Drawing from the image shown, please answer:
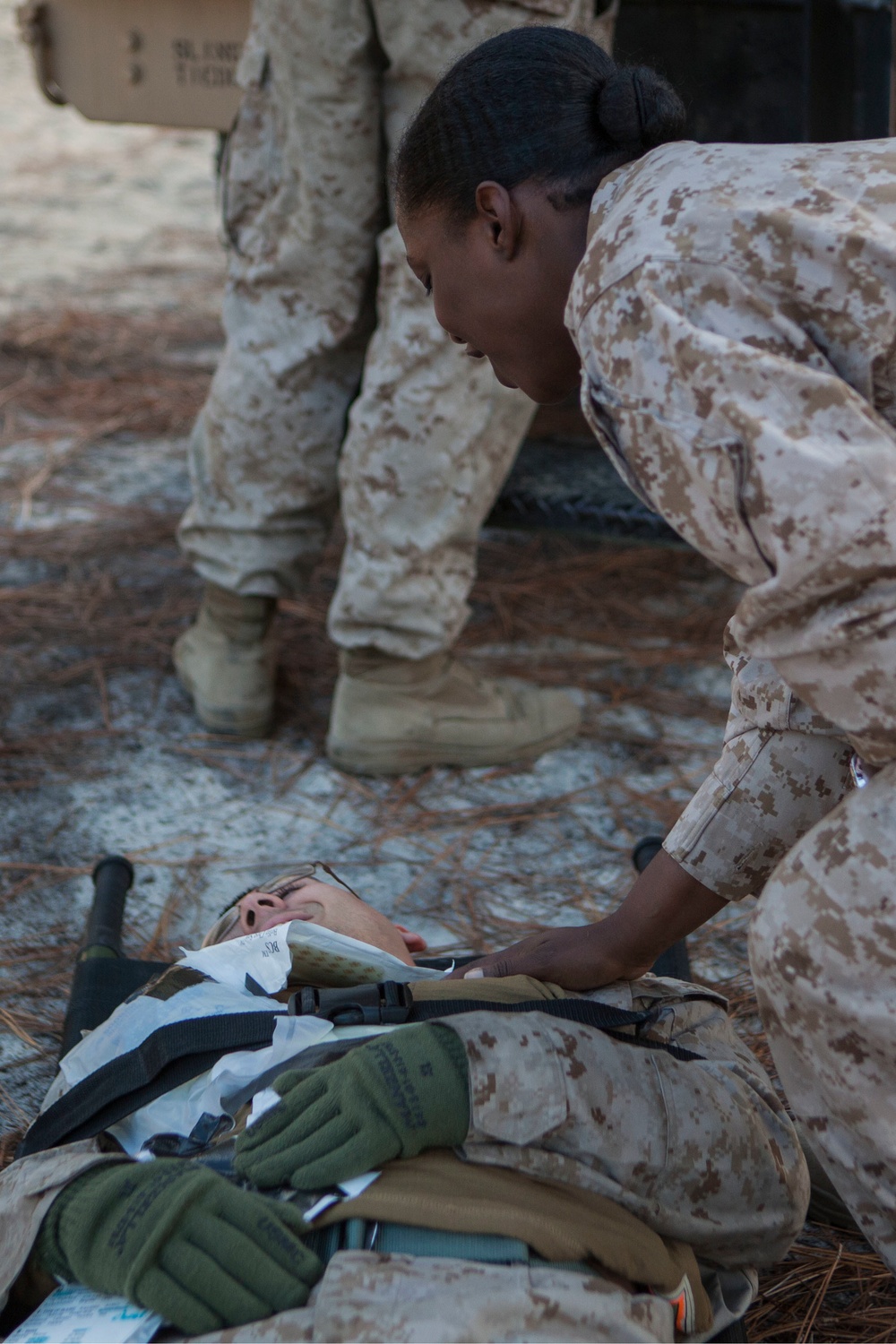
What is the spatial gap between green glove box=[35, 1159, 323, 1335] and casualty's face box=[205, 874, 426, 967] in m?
0.51

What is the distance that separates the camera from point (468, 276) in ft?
4.65

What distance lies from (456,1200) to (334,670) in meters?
2.10

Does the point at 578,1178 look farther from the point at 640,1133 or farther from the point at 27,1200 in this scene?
the point at 27,1200

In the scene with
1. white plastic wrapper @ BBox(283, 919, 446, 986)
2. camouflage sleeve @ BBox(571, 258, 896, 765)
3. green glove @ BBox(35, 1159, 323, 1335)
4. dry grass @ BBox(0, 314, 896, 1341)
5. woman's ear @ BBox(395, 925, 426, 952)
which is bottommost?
dry grass @ BBox(0, 314, 896, 1341)

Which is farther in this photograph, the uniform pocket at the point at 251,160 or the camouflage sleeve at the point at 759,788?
the uniform pocket at the point at 251,160

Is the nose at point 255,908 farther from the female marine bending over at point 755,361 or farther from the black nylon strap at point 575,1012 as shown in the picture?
the female marine bending over at point 755,361

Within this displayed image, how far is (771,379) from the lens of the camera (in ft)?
3.73

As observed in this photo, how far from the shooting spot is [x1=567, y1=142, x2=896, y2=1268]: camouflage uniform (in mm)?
1135

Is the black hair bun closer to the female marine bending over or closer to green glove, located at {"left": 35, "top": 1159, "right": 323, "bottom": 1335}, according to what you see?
the female marine bending over

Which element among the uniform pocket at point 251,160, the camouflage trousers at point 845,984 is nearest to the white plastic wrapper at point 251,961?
the camouflage trousers at point 845,984

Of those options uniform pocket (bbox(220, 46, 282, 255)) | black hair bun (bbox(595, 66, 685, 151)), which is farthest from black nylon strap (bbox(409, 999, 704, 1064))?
uniform pocket (bbox(220, 46, 282, 255))

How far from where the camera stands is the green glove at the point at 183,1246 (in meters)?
1.23

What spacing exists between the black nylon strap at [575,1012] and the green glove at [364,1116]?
18 centimetres

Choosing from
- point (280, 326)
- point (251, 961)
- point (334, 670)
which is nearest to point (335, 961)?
point (251, 961)
